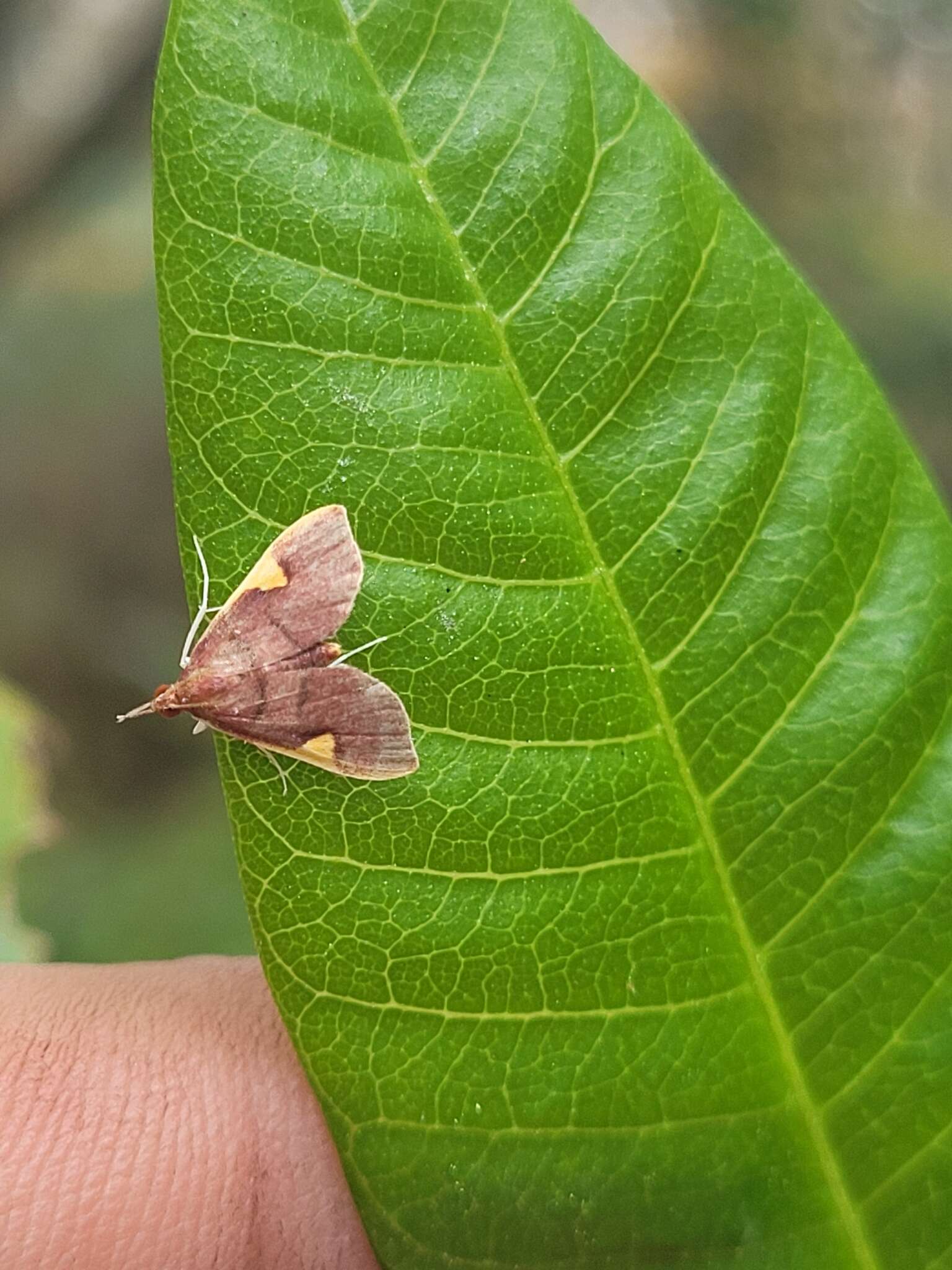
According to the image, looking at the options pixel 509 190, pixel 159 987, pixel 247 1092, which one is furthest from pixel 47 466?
pixel 509 190

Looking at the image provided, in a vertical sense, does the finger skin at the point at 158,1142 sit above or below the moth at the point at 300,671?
below

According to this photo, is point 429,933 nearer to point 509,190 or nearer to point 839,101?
Answer: point 509,190

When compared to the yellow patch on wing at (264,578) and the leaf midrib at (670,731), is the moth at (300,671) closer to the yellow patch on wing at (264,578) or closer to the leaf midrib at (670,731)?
the yellow patch on wing at (264,578)

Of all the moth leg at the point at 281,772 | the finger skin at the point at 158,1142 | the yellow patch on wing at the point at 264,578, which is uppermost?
the yellow patch on wing at the point at 264,578

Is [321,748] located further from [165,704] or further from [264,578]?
[165,704]

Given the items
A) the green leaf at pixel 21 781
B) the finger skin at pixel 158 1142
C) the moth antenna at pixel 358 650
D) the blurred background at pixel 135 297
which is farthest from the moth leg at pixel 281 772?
the green leaf at pixel 21 781

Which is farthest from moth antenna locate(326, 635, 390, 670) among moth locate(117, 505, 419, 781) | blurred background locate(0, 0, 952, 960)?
blurred background locate(0, 0, 952, 960)
